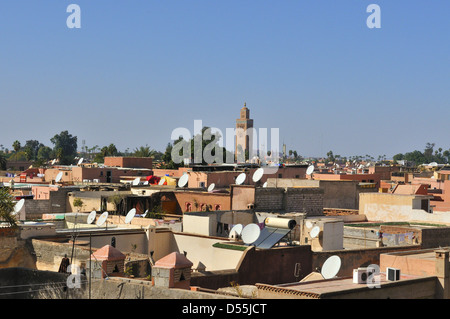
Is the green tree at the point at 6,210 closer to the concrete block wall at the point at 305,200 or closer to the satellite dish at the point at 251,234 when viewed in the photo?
the satellite dish at the point at 251,234

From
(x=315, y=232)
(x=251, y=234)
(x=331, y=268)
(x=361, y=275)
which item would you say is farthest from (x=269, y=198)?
(x=361, y=275)

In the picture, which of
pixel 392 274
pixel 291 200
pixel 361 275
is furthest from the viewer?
pixel 291 200

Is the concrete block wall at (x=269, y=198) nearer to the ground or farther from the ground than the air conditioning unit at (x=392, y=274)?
farther from the ground

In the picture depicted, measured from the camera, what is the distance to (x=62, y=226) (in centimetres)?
3494

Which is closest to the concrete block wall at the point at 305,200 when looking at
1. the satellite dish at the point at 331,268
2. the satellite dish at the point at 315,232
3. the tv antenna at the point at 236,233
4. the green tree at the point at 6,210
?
the satellite dish at the point at 315,232

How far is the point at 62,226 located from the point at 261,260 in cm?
1282

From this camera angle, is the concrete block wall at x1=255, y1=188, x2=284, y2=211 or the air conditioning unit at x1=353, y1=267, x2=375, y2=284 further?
the concrete block wall at x1=255, y1=188, x2=284, y2=211

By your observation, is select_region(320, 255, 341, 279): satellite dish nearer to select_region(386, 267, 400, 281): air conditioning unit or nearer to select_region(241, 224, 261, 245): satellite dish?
select_region(386, 267, 400, 281): air conditioning unit

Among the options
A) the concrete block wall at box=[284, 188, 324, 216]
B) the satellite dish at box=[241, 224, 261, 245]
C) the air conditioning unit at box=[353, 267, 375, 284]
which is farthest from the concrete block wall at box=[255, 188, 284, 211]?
the air conditioning unit at box=[353, 267, 375, 284]

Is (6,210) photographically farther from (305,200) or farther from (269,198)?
(305,200)

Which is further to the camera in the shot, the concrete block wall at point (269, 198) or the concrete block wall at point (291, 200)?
the concrete block wall at point (291, 200)

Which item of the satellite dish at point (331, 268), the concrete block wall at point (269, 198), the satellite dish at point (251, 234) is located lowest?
the satellite dish at point (331, 268)

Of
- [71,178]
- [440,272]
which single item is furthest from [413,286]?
[71,178]
